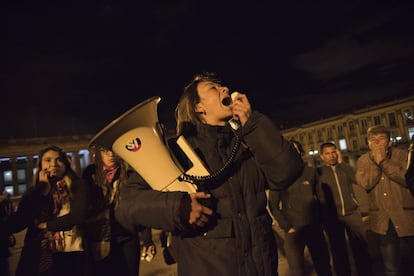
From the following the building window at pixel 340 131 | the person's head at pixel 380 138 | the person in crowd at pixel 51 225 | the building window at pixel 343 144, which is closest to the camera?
the person in crowd at pixel 51 225

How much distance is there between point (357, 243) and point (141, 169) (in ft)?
13.2

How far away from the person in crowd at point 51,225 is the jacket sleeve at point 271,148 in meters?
2.31

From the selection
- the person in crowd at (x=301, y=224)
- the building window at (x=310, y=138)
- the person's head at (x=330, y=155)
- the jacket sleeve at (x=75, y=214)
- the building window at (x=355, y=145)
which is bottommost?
the person in crowd at (x=301, y=224)

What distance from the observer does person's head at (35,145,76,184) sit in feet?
12.5

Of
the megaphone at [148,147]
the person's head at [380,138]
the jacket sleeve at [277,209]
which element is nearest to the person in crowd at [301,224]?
the jacket sleeve at [277,209]

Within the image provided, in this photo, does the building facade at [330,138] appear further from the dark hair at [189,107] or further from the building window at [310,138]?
the dark hair at [189,107]

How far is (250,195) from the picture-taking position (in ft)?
6.91

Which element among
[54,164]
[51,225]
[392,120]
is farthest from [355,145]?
[51,225]

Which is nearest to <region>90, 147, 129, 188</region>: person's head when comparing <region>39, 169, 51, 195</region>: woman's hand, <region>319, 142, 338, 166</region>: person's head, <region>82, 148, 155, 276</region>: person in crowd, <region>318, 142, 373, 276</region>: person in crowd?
<region>82, 148, 155, 276</region>: person in crowd

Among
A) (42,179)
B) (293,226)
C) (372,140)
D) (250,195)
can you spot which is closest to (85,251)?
(42,179)

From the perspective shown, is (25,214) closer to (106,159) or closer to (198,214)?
(106,159)

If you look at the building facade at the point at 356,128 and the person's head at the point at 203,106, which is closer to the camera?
the person's head at the point at 203,106

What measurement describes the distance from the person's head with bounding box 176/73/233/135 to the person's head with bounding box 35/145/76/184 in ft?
6.49

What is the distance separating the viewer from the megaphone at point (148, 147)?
200 centimetres
